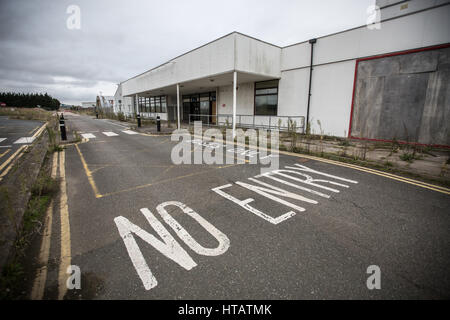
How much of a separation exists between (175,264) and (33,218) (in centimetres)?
292

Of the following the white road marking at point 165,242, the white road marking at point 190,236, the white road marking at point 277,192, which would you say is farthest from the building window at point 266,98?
the white road marking at point 165,242

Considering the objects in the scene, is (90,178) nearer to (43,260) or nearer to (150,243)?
(43,260)

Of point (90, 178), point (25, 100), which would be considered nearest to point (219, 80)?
point (90, 178)

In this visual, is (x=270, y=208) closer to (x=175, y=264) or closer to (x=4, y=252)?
(x=175, y=264)

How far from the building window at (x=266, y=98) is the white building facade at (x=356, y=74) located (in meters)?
0.08

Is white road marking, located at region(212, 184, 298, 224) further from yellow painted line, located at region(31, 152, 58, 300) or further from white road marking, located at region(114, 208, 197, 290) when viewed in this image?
yellow painted line, located at region(31, 152, 58, 300)

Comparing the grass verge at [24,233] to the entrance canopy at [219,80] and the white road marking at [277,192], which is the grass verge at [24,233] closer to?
the white road marking at [277,192]

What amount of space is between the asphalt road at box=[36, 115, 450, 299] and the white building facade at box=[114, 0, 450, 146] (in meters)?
7.61

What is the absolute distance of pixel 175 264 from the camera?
2.64 metres

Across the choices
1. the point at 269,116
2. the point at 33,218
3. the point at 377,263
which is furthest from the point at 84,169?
the point at 269,116

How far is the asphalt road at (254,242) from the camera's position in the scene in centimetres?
230

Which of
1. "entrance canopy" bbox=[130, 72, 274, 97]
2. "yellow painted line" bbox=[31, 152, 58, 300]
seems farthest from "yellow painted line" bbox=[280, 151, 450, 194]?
"entrance canopy" bbox=[130, 72, 274, 97]

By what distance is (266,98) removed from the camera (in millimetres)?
17766

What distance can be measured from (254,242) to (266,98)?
16.3m
